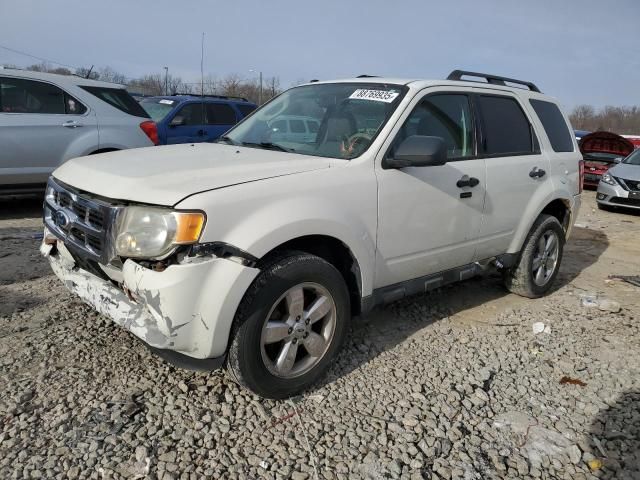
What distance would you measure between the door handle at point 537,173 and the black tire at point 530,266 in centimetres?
42

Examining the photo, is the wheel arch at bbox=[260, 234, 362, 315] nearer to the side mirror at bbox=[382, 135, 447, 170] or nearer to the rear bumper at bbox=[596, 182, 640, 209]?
the side mirror at bbox=[382, 135, 447, 170]

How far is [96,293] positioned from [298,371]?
116 cm

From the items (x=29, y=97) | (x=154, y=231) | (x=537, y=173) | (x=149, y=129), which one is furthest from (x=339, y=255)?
(x=29, y=97)

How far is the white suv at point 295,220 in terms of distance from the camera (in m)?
2.46

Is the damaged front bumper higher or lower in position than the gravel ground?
higher

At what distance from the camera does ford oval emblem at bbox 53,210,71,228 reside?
114 inches

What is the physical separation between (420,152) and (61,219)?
208 centimetres

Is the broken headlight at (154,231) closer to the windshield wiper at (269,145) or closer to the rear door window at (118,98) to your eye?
the windshield wiper at (269,145)

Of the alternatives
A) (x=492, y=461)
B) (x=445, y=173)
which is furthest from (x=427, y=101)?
(x=492, y=461)

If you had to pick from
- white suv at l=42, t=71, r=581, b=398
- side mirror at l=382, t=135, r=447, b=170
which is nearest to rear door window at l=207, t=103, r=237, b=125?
white suv at l=42, t=71, r=581, b=398

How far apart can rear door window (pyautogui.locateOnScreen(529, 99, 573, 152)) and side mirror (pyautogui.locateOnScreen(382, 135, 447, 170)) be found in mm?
2066

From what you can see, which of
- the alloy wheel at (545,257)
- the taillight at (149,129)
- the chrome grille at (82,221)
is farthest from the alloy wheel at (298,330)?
the taillight at (149,129)

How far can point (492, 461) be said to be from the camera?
256cm

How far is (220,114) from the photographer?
11008 mm
